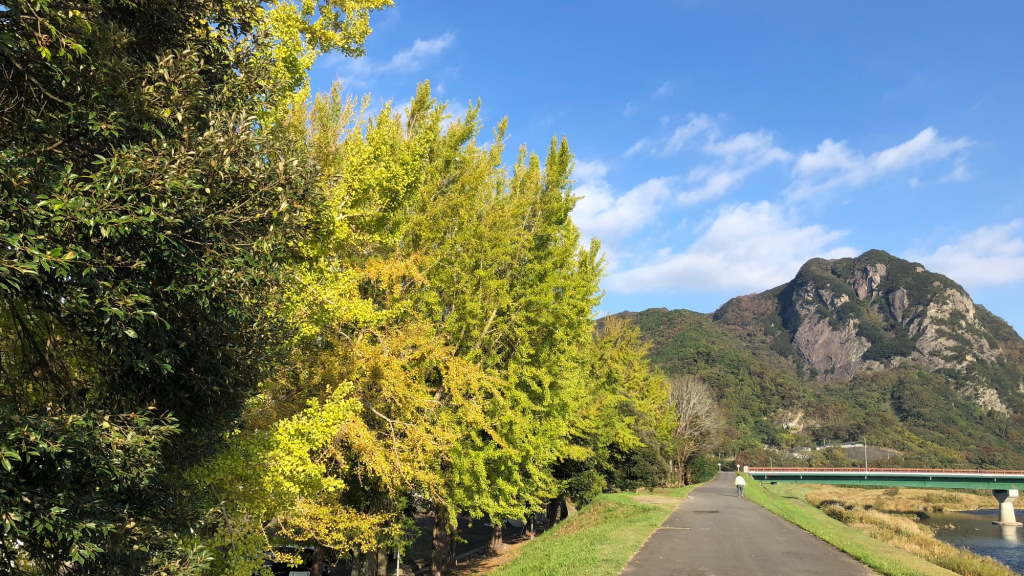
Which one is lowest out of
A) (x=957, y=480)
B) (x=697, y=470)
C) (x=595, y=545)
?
(x=957, y=480)

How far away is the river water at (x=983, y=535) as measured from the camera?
41438 mm

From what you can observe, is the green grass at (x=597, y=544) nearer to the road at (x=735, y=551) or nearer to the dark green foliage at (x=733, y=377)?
the road at (x=735, y=551)

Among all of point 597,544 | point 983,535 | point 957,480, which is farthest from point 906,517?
point 597,544

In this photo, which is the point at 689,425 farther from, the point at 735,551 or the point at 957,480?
the point at 735,551

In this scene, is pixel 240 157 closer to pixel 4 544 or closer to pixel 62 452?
pixel 62 452

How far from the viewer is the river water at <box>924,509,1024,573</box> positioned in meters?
41.4

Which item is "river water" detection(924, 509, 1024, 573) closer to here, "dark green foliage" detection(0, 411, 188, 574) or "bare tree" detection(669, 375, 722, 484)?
"bare tree" detection(669, 375, 722, 484)

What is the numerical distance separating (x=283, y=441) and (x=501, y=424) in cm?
871

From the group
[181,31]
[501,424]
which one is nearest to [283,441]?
[181,31]

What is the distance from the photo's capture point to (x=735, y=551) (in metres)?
16.9

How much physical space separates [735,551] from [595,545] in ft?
12.7

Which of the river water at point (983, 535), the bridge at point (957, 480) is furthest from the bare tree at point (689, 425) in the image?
the river water at point (983, 535)

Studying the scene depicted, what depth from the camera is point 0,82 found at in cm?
517

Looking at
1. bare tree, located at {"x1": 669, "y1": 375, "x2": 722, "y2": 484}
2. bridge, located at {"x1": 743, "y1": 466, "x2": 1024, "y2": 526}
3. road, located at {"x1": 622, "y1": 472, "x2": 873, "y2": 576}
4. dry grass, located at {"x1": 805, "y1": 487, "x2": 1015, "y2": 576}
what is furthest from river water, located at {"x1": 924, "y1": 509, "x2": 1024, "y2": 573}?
road, located at {"x1": 622, "y1": 472, "x2": 873, "y2": 576}
